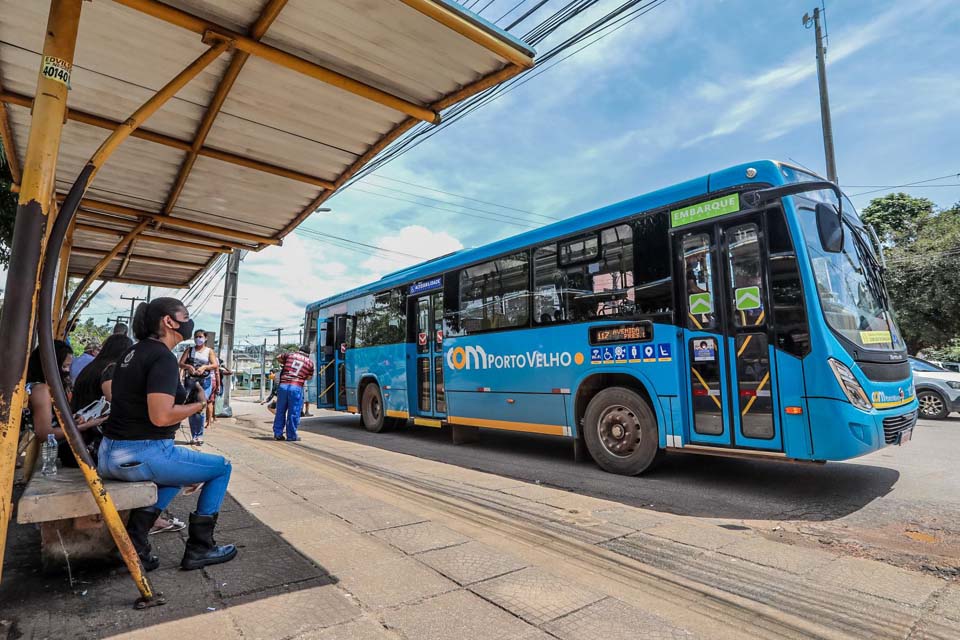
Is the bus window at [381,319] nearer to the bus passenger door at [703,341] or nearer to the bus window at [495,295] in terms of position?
the bus window at [495,295]

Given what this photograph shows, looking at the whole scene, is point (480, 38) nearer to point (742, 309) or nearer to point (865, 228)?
point (742, 309)

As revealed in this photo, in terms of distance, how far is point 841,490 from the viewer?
5.32 m

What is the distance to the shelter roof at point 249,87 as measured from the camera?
3.06m

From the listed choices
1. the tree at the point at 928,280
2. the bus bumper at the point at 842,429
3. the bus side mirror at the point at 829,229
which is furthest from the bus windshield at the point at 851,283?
the tree at the point at 928,280

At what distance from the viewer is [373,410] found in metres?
11.2


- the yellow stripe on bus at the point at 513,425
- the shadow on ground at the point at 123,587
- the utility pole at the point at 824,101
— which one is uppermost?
the utility pole at the point at 824,101

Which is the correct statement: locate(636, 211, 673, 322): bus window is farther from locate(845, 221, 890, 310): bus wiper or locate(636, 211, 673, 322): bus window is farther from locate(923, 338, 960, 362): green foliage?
locate(923, 338, 960, 362): green foliage

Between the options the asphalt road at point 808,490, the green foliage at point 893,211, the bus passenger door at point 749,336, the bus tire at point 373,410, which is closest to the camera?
the asphalt road at point 808,490

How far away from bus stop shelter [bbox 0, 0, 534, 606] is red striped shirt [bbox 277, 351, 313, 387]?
437 cm

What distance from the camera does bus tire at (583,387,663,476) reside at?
579 centimetres

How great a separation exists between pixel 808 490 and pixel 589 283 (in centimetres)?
312

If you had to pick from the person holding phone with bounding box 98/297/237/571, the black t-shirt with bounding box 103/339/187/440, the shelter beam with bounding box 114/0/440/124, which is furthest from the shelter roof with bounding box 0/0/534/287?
the black t-shirt with bounding box 103/339/187/440

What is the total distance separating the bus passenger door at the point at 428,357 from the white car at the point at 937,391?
9914 mm

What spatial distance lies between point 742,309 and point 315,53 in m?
4.26
